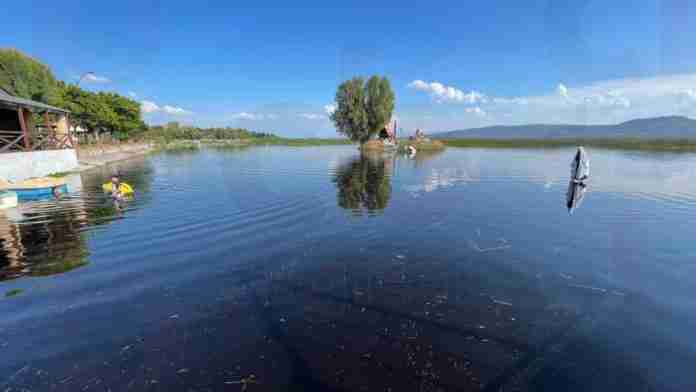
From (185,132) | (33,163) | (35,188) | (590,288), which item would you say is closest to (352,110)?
(33,163)

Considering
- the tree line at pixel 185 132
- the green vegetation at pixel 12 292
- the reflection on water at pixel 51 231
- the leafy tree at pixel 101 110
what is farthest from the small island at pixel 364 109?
the tree line at pixel 185 132

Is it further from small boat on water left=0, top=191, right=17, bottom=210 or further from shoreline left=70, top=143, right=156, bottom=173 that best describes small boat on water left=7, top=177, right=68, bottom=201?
shoreline left=70, top=143, right=156, bottom=173

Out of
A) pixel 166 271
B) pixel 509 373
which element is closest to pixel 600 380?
pixel 509 373

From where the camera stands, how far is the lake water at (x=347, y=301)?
17.3 ft

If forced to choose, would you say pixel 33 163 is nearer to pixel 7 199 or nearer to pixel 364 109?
pixel 7 199

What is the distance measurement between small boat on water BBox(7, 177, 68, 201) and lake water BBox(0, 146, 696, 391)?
465 cm

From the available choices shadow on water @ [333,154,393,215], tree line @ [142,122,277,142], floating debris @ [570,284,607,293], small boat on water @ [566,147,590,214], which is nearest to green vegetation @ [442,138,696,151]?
small boat on water @ [566,147,590,214]

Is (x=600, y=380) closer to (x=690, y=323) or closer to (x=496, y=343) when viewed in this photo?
(x=496, y=343)

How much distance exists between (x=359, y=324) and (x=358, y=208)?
11.1 meters

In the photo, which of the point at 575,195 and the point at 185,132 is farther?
the point at 185,132

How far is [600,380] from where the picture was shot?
5.16 metres

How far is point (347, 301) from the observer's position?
7586 millimetres

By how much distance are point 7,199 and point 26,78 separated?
50920 mm

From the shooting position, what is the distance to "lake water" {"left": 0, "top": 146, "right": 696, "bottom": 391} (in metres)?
5.27
